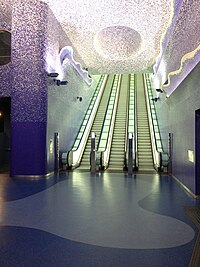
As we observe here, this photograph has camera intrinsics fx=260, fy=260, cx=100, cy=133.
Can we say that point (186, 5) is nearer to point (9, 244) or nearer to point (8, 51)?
point (9, 244)

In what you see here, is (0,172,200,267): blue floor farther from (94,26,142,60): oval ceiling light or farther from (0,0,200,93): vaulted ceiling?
(94,26,142,60): oval ceiling light

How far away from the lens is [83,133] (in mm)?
12266

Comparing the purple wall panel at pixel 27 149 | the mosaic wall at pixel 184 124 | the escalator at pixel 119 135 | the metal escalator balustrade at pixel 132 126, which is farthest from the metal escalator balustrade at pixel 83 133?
the mosaic wall at pixel 184 124

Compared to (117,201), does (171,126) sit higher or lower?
higher

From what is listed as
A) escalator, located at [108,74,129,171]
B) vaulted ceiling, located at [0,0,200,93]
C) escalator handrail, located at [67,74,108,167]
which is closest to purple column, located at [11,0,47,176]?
vaulted ceiling, located at [0,0,200,93]

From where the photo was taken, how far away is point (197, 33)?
450 cm

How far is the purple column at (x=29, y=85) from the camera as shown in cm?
802

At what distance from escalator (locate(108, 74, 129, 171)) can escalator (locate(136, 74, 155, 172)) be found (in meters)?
0.69

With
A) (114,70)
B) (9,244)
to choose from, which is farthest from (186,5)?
(114,70)

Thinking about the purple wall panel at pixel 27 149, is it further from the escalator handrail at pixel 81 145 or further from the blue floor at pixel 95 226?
the escalator handrail at pixel 81 145

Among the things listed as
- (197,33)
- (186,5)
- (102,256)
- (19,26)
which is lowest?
(102,256)

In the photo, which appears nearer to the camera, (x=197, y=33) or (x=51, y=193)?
(x=197, y=33)

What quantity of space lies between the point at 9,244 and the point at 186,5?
5041mm

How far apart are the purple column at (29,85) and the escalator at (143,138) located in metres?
4.10
